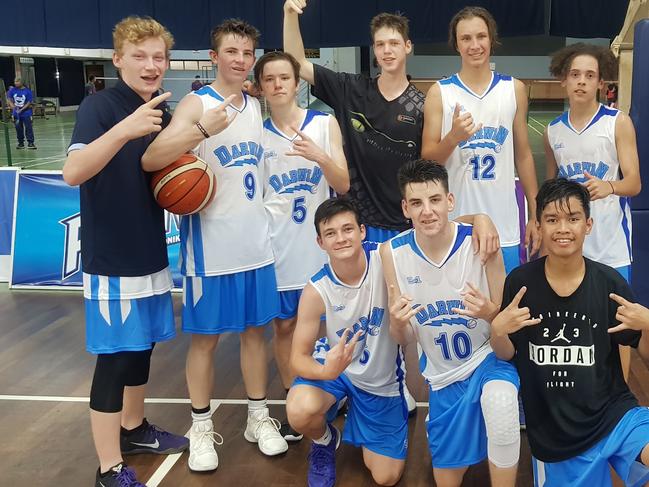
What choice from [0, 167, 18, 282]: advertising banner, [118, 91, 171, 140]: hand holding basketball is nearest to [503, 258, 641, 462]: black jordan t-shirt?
[118, 91, 171, 140]: hand holding basketball

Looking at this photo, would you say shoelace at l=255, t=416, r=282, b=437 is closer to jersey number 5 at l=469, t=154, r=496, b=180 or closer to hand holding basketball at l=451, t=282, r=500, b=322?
hand holding basketball at l=451, t=282, r=500, b=322

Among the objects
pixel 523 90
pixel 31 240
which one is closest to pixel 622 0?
pixel 523 90

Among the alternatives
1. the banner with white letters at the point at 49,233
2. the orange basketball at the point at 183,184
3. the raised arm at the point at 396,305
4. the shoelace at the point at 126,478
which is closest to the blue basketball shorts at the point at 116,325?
the orange basketball at the point at 183,184

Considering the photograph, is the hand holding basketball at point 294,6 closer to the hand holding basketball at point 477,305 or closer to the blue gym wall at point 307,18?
the hand holding basketball at point 477,305

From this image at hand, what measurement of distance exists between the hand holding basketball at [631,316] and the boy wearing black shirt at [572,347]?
0.11 ft

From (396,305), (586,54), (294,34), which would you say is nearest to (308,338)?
(396,305)

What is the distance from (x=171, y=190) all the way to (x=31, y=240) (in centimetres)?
368

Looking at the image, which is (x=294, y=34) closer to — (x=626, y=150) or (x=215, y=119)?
(x=215, y=119)

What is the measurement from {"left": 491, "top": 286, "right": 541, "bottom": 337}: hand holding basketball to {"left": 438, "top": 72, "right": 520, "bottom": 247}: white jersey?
84 cm

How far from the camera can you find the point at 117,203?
8.49ft

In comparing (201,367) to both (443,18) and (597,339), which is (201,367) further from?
(443,18)

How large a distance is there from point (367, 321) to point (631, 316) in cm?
105

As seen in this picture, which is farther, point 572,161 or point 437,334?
point 572,161

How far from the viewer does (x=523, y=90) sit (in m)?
3.13
